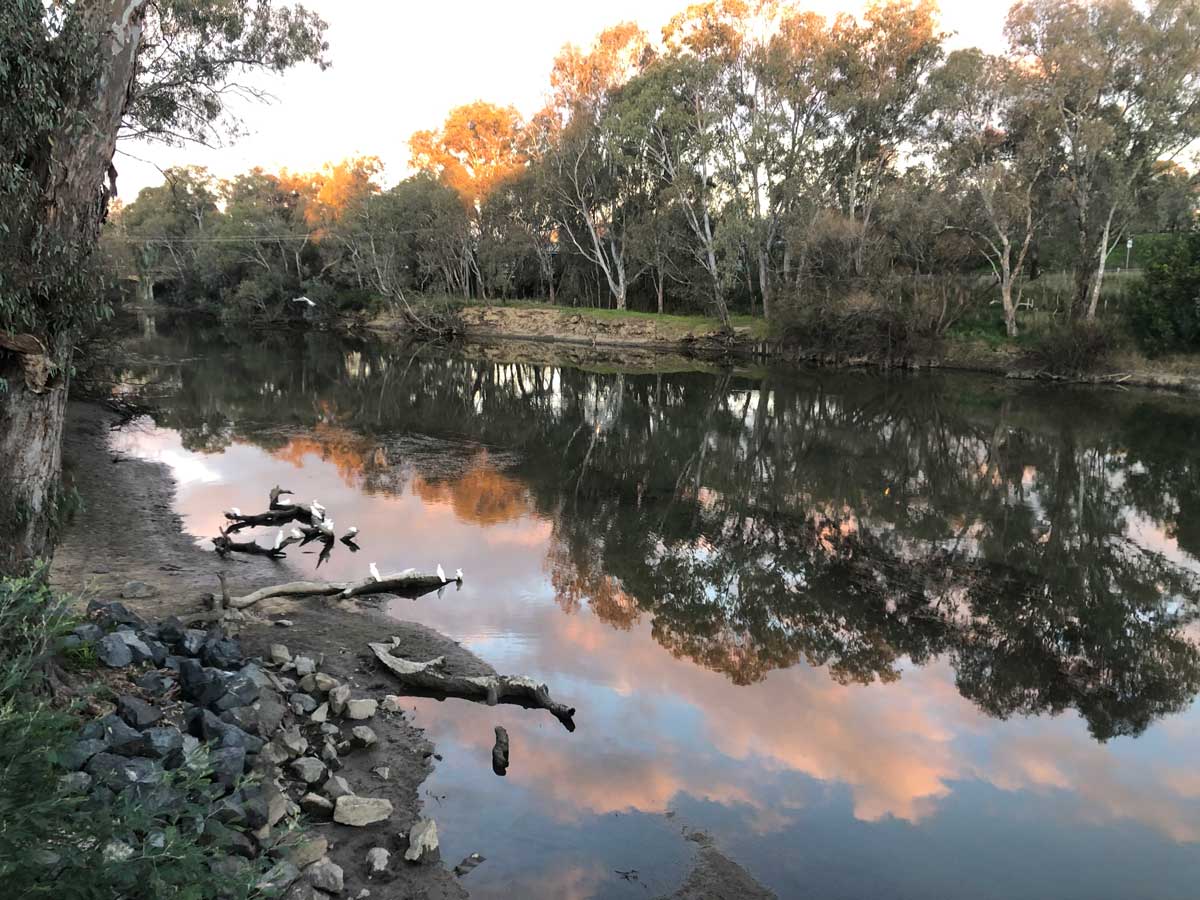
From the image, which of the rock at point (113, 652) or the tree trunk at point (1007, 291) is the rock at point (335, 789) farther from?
the tree trunk at point (1007, 291)

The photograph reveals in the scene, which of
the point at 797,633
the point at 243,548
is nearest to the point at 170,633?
the point at 243,548

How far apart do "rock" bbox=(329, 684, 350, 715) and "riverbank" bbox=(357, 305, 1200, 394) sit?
111ft

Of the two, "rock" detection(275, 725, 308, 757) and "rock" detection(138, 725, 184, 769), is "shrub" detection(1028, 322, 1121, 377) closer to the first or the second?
"rock" detection(275, 725, 308, 757)

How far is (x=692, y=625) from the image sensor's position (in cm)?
1033

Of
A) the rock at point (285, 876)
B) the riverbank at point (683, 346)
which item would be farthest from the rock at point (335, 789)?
the riverbank at point (683, 346)

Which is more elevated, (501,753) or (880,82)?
(880,82)

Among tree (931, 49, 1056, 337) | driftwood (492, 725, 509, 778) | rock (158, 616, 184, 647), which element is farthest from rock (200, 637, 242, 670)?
tree (931, 49, 1056, 337)

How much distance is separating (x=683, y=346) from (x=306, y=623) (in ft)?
145

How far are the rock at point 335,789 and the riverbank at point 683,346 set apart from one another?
115ft

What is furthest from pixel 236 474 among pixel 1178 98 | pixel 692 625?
pixel 1178 98

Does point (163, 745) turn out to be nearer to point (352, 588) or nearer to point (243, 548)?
point (352, 588)

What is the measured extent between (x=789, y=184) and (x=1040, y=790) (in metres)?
40.9

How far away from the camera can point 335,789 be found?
18.9ft

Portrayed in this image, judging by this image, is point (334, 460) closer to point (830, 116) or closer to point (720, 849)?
point (720, 849)
